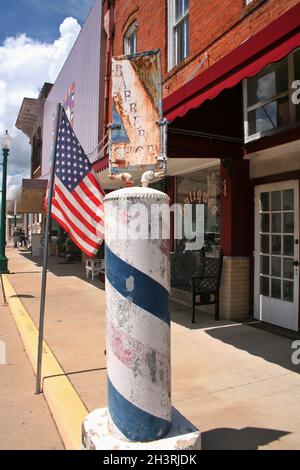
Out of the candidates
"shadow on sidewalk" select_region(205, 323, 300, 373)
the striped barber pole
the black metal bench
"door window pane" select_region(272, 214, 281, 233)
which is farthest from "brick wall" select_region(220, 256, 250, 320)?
the striped barber pole

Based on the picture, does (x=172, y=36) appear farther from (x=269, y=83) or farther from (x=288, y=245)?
(x=288, y=245)

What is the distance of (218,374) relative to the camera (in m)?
4.51

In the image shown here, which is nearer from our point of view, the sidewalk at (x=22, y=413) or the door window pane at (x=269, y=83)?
the sidewalk at (x=22, y=413)

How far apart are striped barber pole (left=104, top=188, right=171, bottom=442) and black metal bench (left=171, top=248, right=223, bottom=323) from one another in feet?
13.3

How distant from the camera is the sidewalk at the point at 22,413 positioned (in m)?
3.28

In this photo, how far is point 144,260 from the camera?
2.61 m

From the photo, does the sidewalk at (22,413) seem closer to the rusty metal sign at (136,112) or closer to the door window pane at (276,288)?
the rusty metal sign at (136,112)

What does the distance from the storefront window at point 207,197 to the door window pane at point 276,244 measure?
131 cm

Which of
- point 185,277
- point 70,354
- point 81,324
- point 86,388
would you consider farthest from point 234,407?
point 185,277

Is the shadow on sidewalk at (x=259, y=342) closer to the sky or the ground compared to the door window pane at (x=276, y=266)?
closer to the ground

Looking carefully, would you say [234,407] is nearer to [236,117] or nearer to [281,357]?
Answer: [281,357]

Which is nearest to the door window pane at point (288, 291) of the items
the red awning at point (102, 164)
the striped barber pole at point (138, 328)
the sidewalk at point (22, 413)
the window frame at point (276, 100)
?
the window frame at point (276, 100)

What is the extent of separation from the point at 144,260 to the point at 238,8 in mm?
6151
